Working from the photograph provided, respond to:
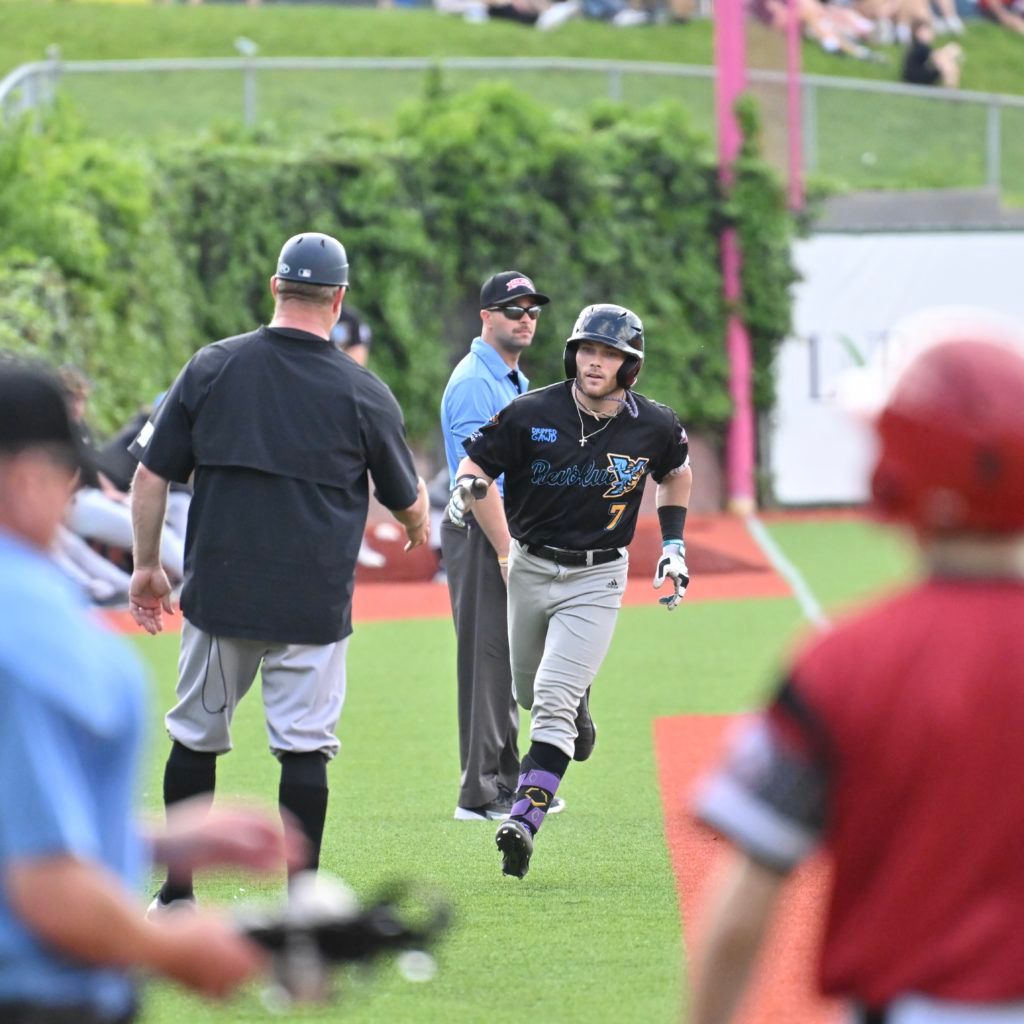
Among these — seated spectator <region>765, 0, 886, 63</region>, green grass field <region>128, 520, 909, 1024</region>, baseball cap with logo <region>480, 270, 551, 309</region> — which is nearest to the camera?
green grass field <region>128, 520, 909, 1024</region>

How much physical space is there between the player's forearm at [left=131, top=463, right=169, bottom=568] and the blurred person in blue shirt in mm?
3469

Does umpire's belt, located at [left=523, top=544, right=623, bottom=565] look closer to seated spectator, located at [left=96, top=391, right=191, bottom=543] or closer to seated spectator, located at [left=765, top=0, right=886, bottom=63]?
seated spectator, located at [left=96, top=391, right=191, bottom=543]

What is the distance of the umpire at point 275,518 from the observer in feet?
20.2

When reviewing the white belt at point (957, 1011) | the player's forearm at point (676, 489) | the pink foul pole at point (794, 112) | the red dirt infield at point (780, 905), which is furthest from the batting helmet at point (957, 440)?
the pink foul pole at point (794, 112)

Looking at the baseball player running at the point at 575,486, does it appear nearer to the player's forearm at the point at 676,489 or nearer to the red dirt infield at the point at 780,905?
the player's forearm at the point at 676,489

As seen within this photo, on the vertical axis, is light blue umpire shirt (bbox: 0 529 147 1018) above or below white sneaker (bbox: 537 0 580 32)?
below

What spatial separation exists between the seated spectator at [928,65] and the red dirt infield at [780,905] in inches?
983

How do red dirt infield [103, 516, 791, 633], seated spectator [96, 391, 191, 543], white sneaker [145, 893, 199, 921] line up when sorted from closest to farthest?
1. white sneaker [145, 893, 199, 921]
2. seated spectator [96, 391, 191, 543]
3. red dirt infield [103, 516, 791, 633]

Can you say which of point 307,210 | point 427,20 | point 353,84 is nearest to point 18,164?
point 307,210

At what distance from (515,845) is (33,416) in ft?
14.6

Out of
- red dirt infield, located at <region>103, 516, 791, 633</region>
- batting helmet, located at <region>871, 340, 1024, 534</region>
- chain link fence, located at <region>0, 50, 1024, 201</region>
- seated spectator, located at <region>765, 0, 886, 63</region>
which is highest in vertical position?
seated spectator, located at <region>765, 0, 886, 63</region>

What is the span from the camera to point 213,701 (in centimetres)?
621

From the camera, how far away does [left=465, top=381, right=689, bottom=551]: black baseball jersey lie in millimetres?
7625

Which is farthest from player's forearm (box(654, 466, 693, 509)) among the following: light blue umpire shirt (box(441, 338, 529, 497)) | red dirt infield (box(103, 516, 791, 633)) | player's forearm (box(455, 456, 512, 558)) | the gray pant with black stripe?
red dirt infield (box(103, 516, 791, 633))
